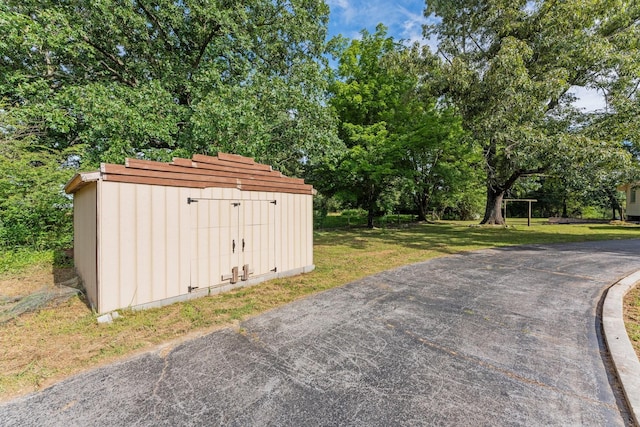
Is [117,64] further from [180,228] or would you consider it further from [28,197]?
[180,228]

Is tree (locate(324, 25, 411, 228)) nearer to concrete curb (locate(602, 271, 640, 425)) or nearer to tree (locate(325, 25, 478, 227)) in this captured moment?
tree (locate(325, 25, 478, 227))

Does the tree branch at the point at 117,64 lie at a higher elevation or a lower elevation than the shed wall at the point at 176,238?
higher

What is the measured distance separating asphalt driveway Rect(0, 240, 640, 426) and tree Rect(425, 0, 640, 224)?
6.40m

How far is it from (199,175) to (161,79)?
7.29m

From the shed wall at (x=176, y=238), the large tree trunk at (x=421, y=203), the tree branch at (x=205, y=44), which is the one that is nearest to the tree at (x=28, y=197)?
the tree branch at (x=205, y=44)

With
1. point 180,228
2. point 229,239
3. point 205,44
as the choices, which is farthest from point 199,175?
point 205,44

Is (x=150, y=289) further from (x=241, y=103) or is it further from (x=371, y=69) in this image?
(x=371, y=69)

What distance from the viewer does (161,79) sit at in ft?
30.9

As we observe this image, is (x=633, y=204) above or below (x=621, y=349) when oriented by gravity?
above

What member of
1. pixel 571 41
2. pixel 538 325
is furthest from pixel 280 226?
pixel 571 41

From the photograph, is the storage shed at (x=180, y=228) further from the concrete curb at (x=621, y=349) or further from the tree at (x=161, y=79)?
the concrete curb at (x=621, y=349)

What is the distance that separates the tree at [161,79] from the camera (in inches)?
302

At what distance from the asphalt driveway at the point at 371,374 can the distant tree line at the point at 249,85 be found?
678 centimetres

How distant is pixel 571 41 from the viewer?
8.55 metres
